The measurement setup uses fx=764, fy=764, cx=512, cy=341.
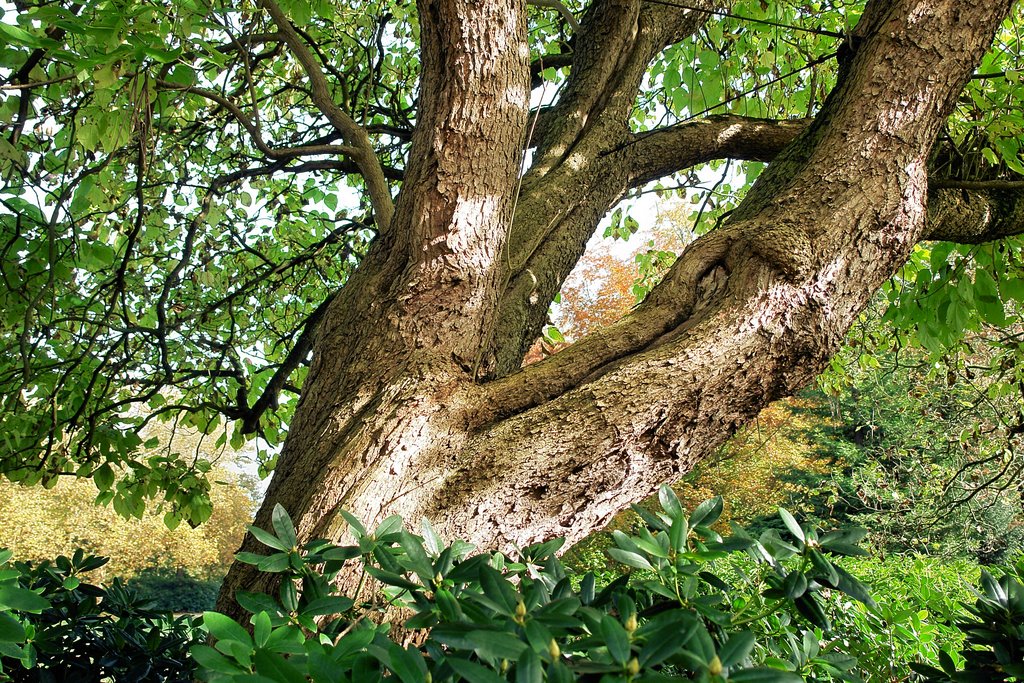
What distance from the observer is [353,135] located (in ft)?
8.67

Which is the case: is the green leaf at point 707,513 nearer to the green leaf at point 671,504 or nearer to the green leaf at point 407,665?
the green leaf at point 671,504

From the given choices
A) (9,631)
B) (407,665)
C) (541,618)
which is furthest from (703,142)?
(9,631)

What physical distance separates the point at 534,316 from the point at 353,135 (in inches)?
35.3

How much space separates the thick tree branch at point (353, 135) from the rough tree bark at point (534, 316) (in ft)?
1.01

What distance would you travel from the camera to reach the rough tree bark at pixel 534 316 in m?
1.71

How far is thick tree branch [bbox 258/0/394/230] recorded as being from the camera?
2510 millimetres

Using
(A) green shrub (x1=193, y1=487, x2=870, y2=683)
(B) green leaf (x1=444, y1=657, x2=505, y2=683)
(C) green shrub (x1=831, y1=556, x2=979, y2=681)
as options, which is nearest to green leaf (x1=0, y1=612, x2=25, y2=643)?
(A) green shrub (x1=193, y1=487, x2=870, y2=683)

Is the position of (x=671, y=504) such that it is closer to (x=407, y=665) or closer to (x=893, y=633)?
(x=407, y=665)

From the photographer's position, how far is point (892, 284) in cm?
372

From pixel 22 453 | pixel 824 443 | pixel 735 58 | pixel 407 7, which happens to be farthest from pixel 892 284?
pixel 824 443

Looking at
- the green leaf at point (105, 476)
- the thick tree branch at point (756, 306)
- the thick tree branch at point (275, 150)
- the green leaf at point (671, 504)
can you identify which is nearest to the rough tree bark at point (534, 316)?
the thick tree branch at point (756, 306)

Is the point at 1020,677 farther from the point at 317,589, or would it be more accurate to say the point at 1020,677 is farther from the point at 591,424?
the point at 317,589

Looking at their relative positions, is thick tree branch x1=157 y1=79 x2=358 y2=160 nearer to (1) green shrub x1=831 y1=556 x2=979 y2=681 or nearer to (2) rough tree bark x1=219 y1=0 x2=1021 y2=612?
(2) rough tree bark x1=219 y1=0 x2=1021 y2=612

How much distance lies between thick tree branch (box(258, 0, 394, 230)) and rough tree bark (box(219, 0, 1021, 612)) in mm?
307
